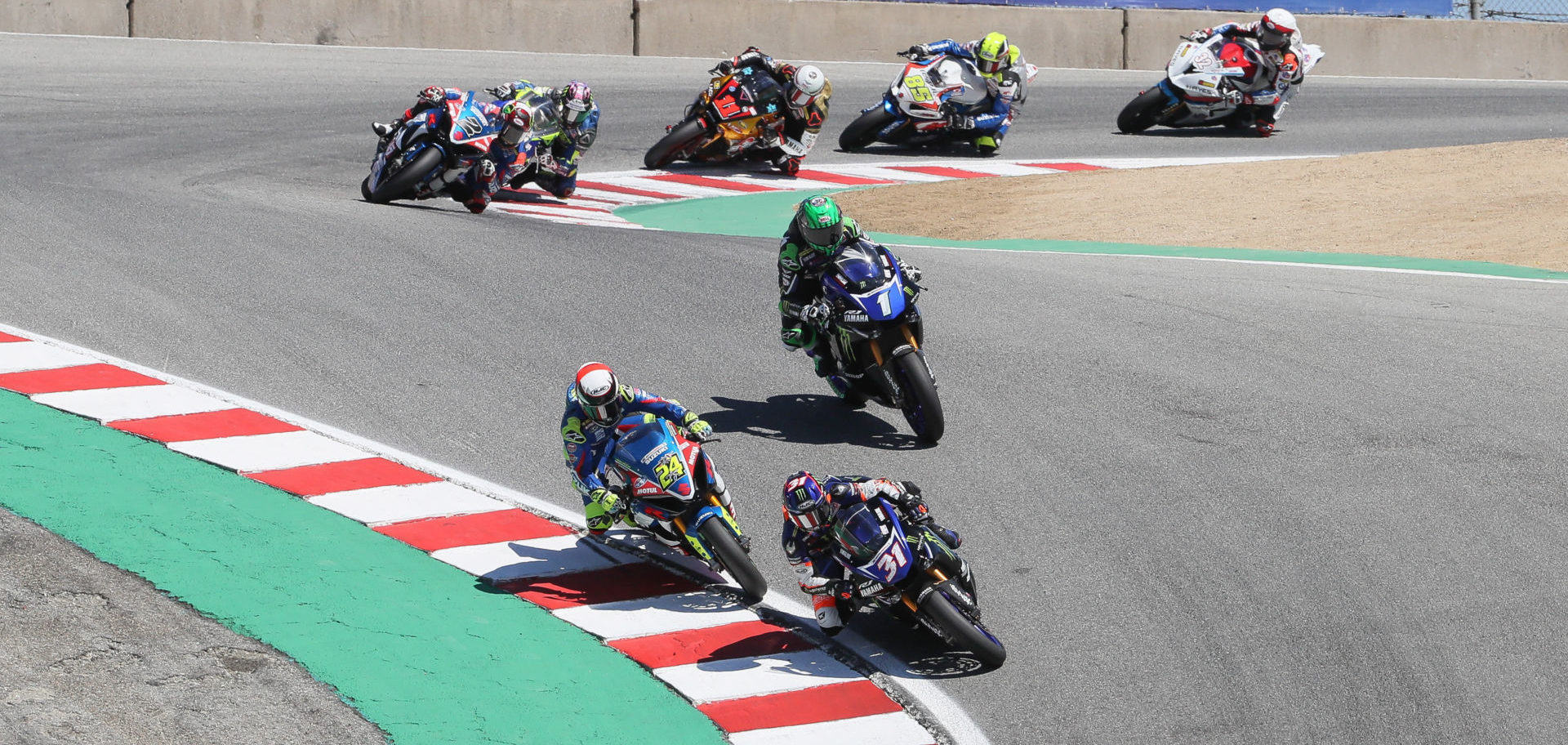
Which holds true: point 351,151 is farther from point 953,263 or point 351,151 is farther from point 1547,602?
point 1547,602

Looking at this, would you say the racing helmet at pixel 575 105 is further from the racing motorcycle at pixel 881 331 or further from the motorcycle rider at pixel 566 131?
the racing motorcycle at pixel 881 331

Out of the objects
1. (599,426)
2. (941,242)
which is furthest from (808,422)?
(941,242)

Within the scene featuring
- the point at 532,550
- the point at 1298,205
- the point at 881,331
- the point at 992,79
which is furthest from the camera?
the point at 992,79

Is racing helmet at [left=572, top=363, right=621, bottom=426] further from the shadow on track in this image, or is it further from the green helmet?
the green helmet

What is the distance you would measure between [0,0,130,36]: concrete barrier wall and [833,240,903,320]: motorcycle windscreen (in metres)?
17.6

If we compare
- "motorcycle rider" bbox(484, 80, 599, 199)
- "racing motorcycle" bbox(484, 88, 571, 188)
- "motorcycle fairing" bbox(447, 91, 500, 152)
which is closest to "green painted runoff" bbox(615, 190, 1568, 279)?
"motorcycle rider" bbox(484, 80, 599, 199)

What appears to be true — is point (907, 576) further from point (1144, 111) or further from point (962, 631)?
point (1144, 111)

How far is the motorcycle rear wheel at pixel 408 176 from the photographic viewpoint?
1686 cm

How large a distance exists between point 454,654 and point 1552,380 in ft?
25.9

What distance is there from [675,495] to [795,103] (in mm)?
12046

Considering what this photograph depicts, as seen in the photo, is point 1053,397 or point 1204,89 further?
point 1204,89

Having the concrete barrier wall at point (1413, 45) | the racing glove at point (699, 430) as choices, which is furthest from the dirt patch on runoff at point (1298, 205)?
the racing glove at point (699, 430)

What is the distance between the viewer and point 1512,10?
92.9ft

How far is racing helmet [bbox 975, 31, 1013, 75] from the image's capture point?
20906 millimetres
